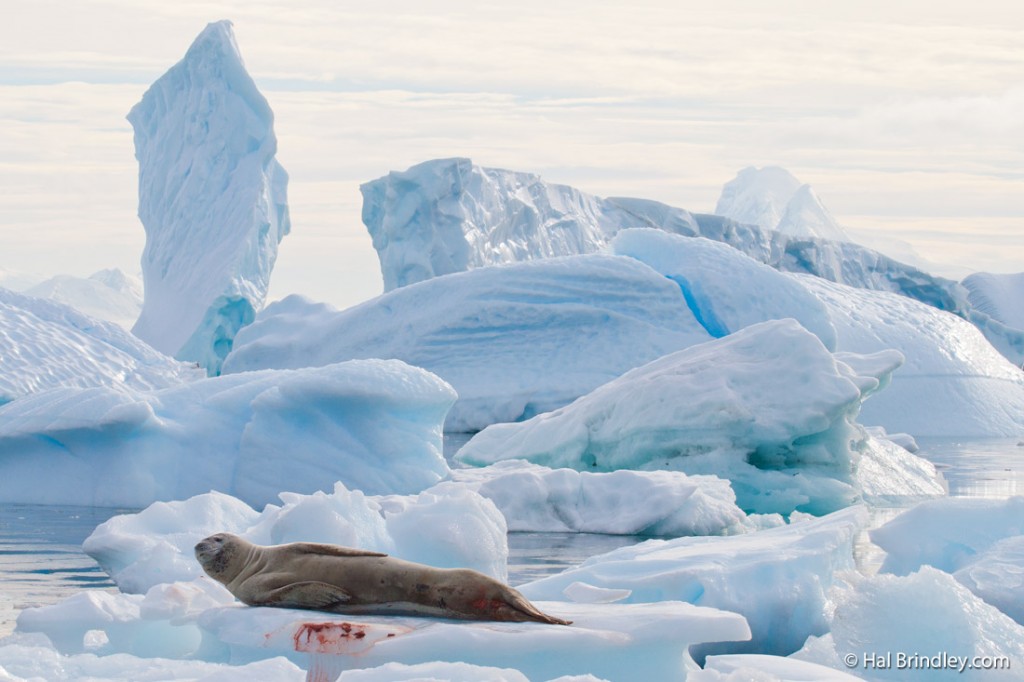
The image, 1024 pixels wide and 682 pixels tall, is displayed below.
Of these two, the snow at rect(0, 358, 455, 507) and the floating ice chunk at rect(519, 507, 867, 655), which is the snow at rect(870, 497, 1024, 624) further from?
the snow at rect(0, 358, 455, 507)

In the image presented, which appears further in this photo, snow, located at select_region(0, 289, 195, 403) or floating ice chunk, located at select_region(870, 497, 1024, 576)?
snow, located at select_region(0, 289, 195, 403)

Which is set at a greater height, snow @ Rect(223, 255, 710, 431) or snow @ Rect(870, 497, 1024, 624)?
snow @ Rect(223, 255, 710, 431)

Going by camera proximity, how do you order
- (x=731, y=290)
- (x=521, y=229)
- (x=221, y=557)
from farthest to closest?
(x=521, y=229) → (x=731, y=290) → (x=221, y=557)

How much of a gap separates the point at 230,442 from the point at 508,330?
8.98 metres

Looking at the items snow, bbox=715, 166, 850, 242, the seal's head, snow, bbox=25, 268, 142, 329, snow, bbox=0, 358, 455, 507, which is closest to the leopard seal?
the seal's head

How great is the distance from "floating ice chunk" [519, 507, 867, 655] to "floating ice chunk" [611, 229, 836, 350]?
1273cm

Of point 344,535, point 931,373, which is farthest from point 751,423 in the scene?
point 931,373

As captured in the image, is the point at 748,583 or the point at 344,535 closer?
the point at 748,583

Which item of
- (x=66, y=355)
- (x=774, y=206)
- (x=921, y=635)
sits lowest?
(x=921, y=635)

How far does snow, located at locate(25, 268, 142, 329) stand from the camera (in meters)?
59.3

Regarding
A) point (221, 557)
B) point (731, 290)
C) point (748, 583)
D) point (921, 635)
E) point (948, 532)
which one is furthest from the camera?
point (731, 290)

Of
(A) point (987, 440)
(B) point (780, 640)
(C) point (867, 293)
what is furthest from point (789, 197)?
(B) point (780, 640)

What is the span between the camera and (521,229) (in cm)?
2606

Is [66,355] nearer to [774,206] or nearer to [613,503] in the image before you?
[613,503]
